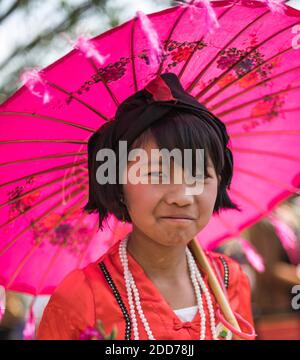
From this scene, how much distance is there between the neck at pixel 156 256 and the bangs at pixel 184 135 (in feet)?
0.79

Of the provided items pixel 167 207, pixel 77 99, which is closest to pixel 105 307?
pixel 167 207

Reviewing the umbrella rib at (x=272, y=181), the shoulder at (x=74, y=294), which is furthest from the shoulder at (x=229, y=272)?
the shoulder at (x=74, y=294)

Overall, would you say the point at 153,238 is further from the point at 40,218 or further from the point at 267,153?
the point at 267,153

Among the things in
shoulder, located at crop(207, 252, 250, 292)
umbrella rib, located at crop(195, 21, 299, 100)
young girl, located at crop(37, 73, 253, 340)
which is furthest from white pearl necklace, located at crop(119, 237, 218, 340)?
umbrella rib, located at crop(195, 21, 299, 100)

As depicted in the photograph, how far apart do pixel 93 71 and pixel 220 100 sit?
436mm

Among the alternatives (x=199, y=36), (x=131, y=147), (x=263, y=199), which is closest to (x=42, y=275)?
(x=131, y=147)

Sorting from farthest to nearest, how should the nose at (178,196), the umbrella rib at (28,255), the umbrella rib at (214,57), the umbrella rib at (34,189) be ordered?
the umbrella rib at (28,255) → the umbrella rib at (34,189) → the umbrella rib at (214,57) → the nose at (178,196)

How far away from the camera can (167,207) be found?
1.52 metres

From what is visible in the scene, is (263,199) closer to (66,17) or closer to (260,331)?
(66,17)

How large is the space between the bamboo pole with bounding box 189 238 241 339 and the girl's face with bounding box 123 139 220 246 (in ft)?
0.76

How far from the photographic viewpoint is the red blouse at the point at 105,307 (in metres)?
1.57

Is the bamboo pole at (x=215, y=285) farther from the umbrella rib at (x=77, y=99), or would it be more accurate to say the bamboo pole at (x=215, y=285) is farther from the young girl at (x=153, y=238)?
the umbrella rib at (x=77, y=99)

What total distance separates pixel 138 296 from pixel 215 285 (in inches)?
9.8
